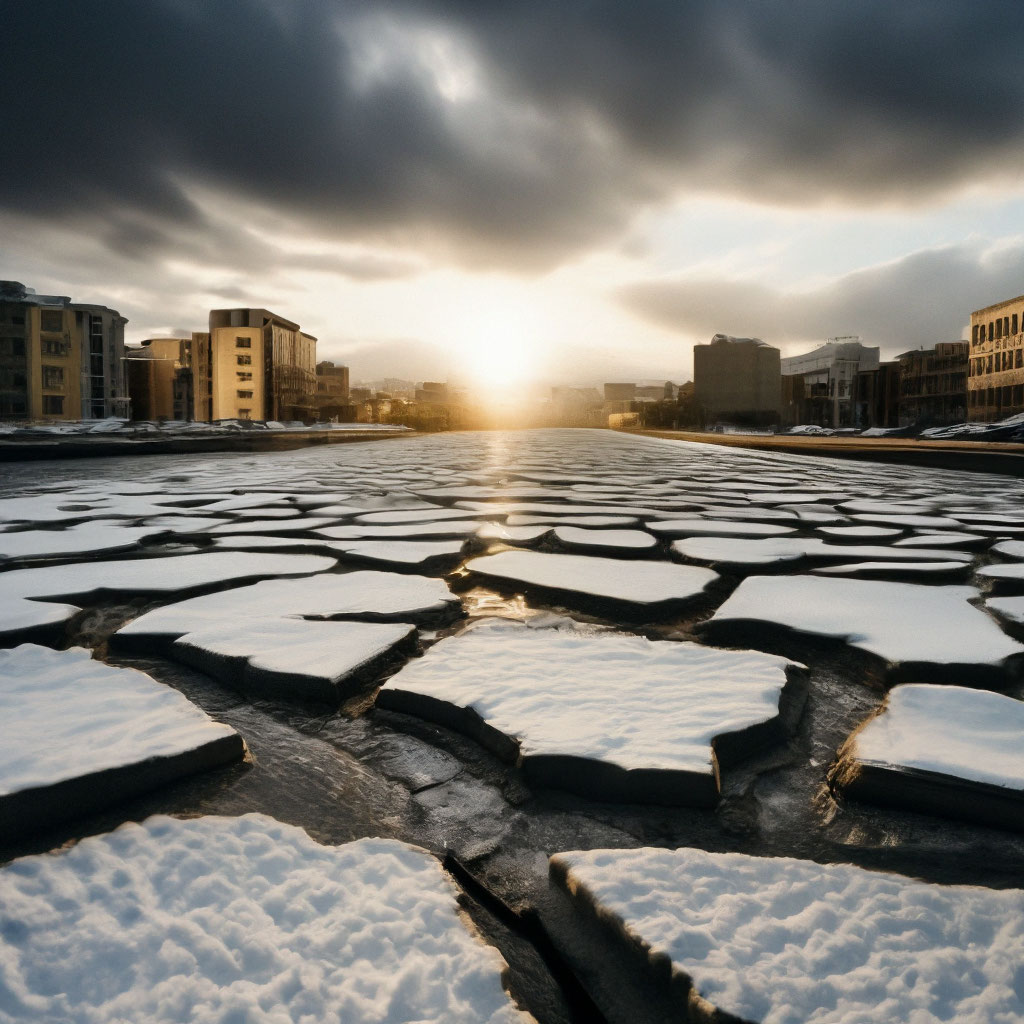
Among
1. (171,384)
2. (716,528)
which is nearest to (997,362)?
(716,528)

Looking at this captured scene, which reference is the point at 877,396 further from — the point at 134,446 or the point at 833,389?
the point at 134,446

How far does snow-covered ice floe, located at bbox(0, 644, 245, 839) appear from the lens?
26.0 inches

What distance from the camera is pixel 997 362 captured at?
30.6 meters

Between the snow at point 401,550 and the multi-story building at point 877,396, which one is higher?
the multi-story building at point 877,396

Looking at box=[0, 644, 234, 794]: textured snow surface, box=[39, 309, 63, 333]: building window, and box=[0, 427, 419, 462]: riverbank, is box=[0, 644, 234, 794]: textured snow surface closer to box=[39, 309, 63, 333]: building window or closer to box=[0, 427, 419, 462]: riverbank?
box=[0, 427, 419, 462]: riverbank

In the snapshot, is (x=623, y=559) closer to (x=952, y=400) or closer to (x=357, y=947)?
(x=357, y=947)

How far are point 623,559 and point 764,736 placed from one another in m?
1.07

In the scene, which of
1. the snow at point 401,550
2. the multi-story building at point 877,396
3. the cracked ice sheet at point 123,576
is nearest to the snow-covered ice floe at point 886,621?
the snow at point 401,550

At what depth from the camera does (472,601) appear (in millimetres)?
1476

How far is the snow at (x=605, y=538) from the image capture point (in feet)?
6.77

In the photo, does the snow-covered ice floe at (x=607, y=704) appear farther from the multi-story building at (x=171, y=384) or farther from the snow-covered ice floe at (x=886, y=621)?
the multi-story building at (x=171, y=384)

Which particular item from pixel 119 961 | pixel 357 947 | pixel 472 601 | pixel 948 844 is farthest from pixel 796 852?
pixel 472 601

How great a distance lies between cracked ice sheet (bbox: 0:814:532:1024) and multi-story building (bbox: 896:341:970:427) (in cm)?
4561

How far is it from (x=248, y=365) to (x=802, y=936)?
162 ft
